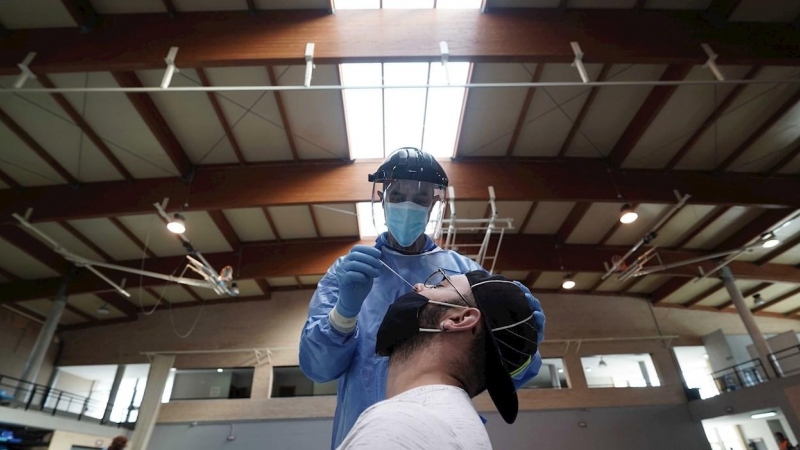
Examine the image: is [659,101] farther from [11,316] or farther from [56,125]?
[11,316]

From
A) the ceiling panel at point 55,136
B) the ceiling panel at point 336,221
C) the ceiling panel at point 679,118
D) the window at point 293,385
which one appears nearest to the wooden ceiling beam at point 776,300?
the ceiling panel at point 679,118

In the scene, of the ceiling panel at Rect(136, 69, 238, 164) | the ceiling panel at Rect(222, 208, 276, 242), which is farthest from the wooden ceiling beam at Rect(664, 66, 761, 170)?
the ceiling panel at Rect(222, 208, 276, 242)

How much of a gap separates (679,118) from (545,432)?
395 inches

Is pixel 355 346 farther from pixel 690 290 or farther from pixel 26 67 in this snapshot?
pixel 690 290

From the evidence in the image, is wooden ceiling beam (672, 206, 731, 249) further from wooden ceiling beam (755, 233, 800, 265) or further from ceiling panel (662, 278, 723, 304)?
wooden ceiling beam (755, 233, 800, 265)

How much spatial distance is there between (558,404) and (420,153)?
1404cm

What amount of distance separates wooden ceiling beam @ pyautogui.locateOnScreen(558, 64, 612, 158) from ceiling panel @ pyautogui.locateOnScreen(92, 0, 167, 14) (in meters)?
7.65

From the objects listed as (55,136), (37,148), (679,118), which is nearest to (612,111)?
(679,118)

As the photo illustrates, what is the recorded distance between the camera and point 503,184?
913 centimetres

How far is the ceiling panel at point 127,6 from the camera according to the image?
5.95 m

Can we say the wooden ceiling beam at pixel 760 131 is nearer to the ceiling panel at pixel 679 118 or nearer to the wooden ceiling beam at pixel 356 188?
the wooden ceiling beam at pixel 356 188

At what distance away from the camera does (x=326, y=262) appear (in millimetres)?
11430

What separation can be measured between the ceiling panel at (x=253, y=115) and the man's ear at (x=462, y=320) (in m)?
7.20

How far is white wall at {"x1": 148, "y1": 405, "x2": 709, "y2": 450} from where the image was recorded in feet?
39.9
